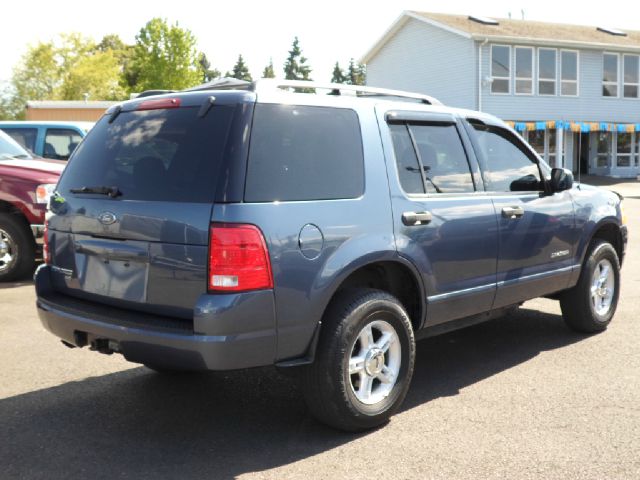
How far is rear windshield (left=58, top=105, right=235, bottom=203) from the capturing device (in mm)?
3723

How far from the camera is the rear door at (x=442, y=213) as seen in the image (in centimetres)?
442

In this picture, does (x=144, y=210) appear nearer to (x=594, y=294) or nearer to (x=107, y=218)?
(x=107, y=218)

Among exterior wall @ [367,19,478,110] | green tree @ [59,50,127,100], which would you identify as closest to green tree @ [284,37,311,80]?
green tree @ [59,50,127,100]

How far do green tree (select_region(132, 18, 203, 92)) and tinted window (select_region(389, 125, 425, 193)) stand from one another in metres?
51.0

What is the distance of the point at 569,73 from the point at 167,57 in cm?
3141

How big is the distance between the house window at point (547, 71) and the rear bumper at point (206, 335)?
31.2m

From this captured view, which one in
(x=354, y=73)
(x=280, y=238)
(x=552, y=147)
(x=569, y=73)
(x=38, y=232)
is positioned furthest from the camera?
(x=354, y=73)

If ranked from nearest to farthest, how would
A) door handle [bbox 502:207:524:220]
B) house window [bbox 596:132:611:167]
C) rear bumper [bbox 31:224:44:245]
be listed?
door handle [bbox 502:207:524:220] → rear bumper [bbox 31:224:44:245] → house window [bbox 596:132:611:167]

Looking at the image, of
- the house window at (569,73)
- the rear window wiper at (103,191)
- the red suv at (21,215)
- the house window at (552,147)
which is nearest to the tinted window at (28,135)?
the red suv at (21,215)

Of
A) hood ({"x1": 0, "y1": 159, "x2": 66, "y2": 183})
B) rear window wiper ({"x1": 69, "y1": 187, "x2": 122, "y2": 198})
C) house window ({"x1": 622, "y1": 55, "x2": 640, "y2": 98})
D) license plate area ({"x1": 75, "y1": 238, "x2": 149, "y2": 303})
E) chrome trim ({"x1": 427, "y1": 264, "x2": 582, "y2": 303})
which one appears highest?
house window ({"x1": 622, "y1": 55, "x2": 640, "y2": 98})

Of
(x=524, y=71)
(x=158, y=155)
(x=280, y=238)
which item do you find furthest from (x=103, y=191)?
(x=524, y=71)

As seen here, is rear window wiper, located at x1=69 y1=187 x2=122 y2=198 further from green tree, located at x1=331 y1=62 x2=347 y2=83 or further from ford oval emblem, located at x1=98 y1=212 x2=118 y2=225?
green tree, located at x1=331 y1=62 x2=347 y2=83

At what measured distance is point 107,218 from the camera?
3.98 m

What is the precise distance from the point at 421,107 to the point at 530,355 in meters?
2.16
